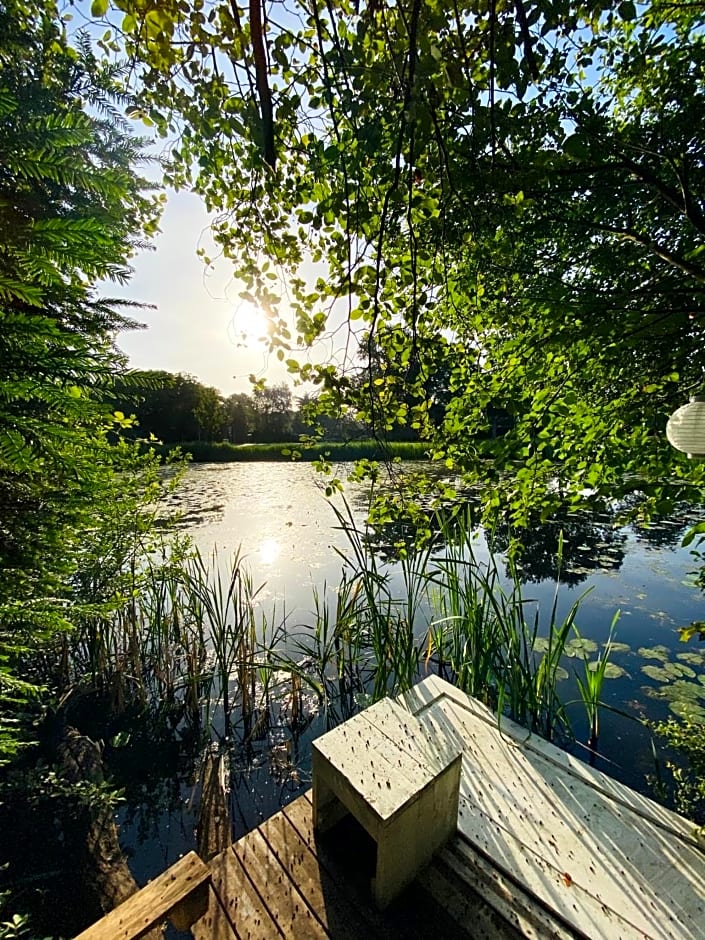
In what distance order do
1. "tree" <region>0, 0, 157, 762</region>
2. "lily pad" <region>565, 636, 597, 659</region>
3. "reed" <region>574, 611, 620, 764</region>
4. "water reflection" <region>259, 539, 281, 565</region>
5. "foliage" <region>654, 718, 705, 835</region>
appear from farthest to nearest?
"water reflection" <region>259, 539, 281, 565</region>, "lily pad" <region>565, 636, 597, 659</region>, "reed" <region>574, 611, 620, 764</region>, "foliage" <region>654, 718, 705, 835</region>, "tree" <region>0, 0, 157, 762</region>

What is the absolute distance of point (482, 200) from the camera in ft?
4.58

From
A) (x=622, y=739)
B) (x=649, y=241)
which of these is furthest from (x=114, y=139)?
(x=622, y=739)

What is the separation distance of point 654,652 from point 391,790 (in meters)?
3.25

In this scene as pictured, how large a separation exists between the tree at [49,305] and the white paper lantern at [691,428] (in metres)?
1.75

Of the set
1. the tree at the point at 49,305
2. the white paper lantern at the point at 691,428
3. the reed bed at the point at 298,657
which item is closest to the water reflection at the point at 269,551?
the reed bed at the point at 298,657

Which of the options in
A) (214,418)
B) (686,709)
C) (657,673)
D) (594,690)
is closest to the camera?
(594,690)

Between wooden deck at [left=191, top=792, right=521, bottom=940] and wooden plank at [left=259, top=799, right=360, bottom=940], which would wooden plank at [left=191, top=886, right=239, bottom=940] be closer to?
wooden deck at [left=191, top=792, right=521, bottom=940]

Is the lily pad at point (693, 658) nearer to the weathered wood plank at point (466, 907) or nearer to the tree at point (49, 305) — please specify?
the weathered wood plank at point (466, 907)

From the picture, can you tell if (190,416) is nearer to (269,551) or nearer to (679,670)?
(269,551)

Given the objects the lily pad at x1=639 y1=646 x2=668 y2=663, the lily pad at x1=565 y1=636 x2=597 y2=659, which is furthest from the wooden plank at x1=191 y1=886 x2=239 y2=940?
the lily pad at x1=639 y1=646 x2=668 y2=663

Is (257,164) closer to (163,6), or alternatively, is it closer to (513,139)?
(163,6)

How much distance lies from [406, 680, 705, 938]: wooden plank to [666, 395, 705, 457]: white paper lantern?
1292mm

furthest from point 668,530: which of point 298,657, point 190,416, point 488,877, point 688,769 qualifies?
point 190,416

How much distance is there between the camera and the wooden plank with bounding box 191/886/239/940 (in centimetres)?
118
